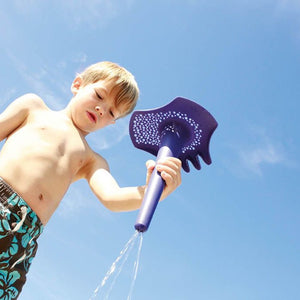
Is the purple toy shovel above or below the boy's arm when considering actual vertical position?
above

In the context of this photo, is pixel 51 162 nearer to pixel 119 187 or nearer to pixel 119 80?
pixel 119 187

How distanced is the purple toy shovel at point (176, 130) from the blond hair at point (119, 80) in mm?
302

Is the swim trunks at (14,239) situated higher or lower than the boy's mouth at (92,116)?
lower

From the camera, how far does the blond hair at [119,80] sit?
11.3 ft

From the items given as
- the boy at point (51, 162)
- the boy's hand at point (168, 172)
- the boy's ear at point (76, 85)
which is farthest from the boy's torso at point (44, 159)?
the boy's hand at point (168, 172)

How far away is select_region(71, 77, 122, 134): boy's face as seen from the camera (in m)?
3.36

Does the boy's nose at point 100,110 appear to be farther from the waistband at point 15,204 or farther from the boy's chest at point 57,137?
the waistband at point 15,204

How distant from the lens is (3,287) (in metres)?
2.56

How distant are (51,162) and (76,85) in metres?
1.05

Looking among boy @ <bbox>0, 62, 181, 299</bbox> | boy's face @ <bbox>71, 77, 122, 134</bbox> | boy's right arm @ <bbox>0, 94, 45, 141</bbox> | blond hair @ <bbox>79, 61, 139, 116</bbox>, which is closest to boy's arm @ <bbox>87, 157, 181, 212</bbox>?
boy @ <bbox>0, 62, 181, 299</bbox>

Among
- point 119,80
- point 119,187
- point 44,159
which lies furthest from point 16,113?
point 119,187

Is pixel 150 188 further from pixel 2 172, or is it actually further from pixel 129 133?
pixel 2 172

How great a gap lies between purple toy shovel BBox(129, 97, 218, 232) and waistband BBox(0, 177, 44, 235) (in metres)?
0.96

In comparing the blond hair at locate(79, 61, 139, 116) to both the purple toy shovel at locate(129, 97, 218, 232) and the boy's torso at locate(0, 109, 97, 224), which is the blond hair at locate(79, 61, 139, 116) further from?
the boy's torso at locate(0, 109, 97, 224)
